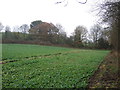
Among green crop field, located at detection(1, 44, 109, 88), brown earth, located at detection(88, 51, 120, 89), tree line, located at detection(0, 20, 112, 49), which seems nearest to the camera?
brown earth, located at detection(88, 51, 120, 89)

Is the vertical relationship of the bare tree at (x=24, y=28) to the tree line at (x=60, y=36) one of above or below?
above

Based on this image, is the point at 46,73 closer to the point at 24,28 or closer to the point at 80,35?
the point at 80,35

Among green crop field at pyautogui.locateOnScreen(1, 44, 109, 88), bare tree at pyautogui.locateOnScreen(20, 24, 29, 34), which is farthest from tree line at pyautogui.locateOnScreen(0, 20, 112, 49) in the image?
green crop field at pyautogui.locateOnScreen(1, 44, 109, 88)

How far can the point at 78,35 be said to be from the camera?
6381 cm

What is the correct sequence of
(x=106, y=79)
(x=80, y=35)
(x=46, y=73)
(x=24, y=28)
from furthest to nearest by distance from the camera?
(x=24, y=28), (x=80, y=35), (x=46, y=73), (x=106, y=79)

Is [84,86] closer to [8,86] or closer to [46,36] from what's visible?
[8,86]

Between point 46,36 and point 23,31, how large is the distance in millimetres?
15912

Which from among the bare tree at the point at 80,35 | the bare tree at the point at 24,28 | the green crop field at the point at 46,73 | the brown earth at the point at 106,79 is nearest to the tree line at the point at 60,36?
the bare tree at the point at 80,35

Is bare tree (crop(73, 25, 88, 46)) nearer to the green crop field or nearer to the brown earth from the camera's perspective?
the green crop field

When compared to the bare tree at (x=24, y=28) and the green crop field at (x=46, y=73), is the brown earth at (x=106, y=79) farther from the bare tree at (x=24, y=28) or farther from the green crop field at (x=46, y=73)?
the bare tree at (x=24, y=28)

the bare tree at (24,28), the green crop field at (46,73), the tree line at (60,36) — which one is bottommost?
A: the green crop field at (46,73)

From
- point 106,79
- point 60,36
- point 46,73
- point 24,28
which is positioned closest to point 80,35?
point 60,36

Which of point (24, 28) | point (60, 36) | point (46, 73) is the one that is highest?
point (24, 28)

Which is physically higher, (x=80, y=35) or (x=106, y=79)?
(x=80, y=35)
